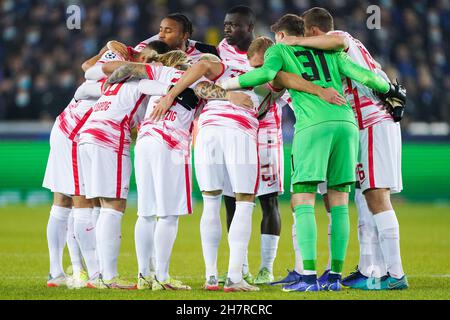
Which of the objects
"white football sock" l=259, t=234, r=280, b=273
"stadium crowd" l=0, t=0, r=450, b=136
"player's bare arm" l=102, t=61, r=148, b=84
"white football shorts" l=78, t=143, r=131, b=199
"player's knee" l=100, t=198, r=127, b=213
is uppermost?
"stadium crowd" l=0, t=0, r=450, b=136

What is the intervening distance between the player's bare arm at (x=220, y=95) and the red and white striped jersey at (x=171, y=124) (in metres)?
0.31

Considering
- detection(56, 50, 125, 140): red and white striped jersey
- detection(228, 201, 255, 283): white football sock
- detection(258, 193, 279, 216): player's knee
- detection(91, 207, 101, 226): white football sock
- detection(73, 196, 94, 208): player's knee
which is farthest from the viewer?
detection(258, 193, 279, 216): player's knee

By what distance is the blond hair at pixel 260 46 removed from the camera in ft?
29.8

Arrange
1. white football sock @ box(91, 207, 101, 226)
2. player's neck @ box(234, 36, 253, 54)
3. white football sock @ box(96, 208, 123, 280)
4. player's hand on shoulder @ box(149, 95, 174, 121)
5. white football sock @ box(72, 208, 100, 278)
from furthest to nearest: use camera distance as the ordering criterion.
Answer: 1. player's neck @ box(234, 36, 253, 54)
2. white football sock @ box(91, 207, 101, 226)
3. white football sock @ box(72, 208, 100, 278)
4. white football sock @ box(96, 208, 123, 280)
5. player's hand on shoulder @ box(149, 95, 174, 121)

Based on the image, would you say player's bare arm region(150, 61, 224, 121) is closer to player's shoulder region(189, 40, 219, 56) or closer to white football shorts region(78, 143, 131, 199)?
white football shorts region(78, 143, 131, 199)

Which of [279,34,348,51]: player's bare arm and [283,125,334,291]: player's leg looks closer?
[283,125,334,291]: player's leg

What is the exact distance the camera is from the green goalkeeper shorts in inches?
334

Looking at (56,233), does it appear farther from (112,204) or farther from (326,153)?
(326,153)

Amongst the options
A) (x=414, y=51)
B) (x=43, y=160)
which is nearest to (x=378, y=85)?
(x=43, y=160)

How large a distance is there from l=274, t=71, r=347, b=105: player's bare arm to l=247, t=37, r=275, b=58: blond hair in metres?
0.49

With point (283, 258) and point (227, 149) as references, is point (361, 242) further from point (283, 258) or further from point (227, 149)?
point (283, 258)

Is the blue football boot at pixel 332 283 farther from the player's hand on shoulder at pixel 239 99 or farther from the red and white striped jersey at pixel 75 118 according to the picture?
the red and white striped jersey at pixel 75 118

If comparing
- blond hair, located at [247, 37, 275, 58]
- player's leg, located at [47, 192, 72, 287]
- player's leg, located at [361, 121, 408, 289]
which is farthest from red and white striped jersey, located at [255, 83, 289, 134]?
player's leg, located at [47, 192, 72, 287]
